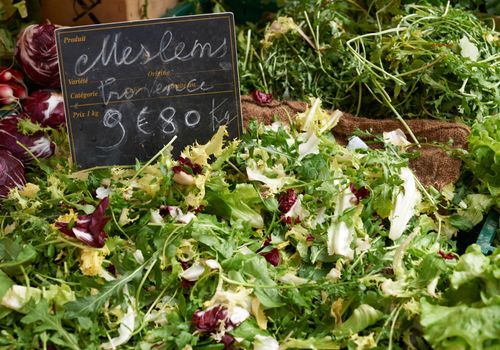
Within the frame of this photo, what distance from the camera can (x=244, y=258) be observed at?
3.84 ft

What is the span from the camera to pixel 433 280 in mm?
1090

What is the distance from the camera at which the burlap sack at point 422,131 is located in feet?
5.07

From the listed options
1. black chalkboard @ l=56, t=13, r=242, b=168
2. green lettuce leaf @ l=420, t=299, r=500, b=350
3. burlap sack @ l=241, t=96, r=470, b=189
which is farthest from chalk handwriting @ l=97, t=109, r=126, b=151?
green lettuce leaf @ l=420, t=299, r=500, b=350

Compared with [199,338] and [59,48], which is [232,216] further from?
[59,48]

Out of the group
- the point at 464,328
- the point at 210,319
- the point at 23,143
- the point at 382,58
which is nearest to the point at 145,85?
the point at 23,143

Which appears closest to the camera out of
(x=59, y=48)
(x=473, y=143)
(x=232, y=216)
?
(x=232, y=216)

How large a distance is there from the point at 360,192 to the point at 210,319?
468 mm

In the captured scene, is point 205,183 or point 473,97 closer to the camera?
Answer: point 205,183

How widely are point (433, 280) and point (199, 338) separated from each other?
430mm

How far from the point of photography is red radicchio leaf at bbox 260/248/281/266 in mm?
1232

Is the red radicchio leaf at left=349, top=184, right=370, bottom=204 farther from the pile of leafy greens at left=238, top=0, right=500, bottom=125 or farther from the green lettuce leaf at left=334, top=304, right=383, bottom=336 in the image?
the pile of leafy greens at left=238, top=0, right=500, bottom=125

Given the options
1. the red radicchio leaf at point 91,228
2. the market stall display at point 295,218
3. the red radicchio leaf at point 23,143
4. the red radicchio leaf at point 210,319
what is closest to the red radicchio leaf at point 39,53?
the market stall display at point 295,218

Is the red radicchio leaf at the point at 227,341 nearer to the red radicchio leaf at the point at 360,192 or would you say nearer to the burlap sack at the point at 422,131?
the red radicchio leaf at the point at 360,192

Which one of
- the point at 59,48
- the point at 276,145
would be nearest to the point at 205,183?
the point at 276,145
